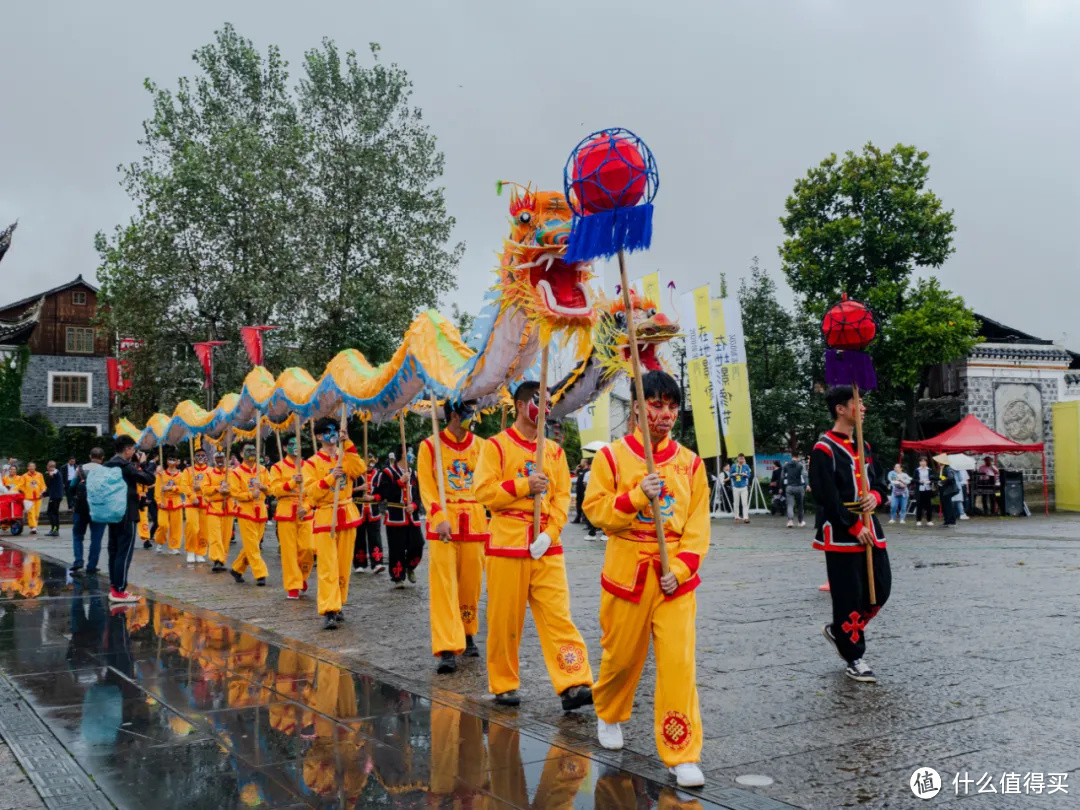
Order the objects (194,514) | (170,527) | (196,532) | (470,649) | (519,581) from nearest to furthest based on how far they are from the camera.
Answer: (519,581) → (470,649) → (196,532) → (194,514) → (170,527)

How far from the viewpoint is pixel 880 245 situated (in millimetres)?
25609

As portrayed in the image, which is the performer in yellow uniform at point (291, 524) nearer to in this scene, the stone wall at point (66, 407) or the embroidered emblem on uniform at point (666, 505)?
the embroidered emblem on uniform at point (666, 505)

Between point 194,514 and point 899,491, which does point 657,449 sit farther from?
point 899,491

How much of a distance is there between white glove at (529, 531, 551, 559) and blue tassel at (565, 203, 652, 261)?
162 cm

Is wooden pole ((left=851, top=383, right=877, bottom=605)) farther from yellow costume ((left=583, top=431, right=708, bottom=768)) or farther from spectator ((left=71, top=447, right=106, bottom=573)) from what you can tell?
spectator ((left=71, top=447, right=106, bottom=573))

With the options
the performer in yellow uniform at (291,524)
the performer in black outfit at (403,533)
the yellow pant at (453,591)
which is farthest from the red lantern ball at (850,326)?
the performer in black outfit at (403,533)

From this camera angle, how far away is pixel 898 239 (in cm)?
2550

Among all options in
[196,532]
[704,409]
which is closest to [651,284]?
[704,409]

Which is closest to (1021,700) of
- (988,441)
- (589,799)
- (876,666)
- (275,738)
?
(876,666)

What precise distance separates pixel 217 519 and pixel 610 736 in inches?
426

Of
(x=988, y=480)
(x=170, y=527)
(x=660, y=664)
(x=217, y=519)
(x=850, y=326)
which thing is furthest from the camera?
(x=988, y=480)

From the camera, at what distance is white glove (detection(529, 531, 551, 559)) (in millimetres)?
5262

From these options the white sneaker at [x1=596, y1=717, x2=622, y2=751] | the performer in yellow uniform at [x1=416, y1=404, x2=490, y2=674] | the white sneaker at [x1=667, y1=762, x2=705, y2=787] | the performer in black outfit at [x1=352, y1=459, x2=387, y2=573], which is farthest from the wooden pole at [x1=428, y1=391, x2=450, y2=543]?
the performer in black outfit at [x1=352, y1=459, x2=387, y2=573]
